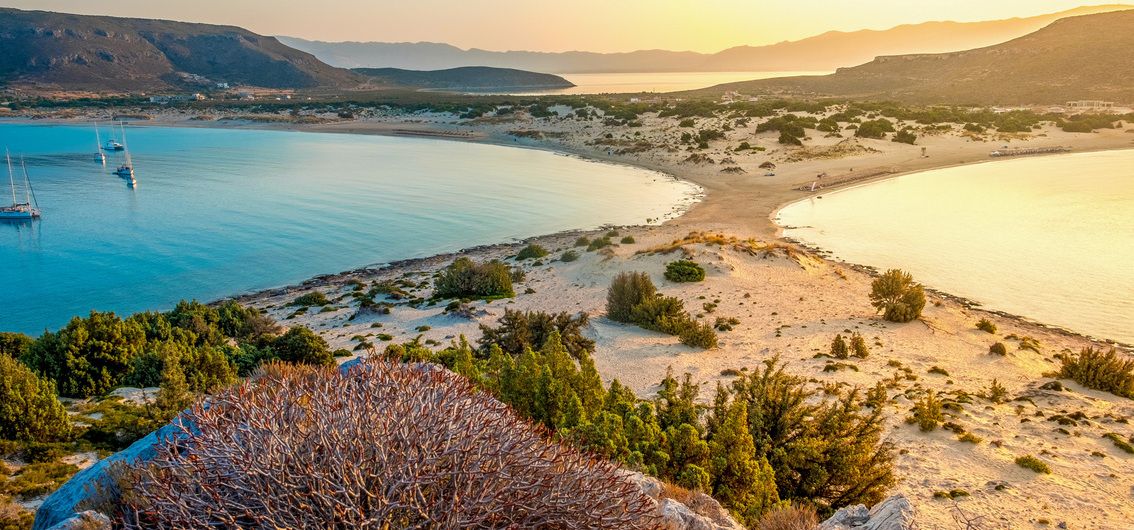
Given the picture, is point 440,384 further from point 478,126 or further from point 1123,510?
point 478,126

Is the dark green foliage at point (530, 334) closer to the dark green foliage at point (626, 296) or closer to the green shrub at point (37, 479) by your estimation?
the dark green foliage at point (626, 296)

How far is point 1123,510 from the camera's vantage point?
7.48 m

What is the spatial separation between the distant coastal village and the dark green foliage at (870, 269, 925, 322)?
0.09 meters

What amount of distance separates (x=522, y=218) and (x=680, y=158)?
64.6 ft

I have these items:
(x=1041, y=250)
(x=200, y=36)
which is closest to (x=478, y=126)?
(x=1041, y=250)

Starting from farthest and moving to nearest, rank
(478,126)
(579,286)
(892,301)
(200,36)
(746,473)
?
(200,36) < (478,126) < (579,286) < (892,301) < (746,473)

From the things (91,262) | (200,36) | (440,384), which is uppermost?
(200,36)

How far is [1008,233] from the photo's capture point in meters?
25.5

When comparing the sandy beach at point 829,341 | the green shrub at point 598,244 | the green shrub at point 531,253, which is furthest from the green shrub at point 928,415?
the green shrub at point 531,253

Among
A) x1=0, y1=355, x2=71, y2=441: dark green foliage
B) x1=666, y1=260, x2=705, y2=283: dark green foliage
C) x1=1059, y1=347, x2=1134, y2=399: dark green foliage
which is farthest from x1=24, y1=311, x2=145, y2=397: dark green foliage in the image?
x1=1059, y1=347, x2=1134, y2=399: dark green foliage

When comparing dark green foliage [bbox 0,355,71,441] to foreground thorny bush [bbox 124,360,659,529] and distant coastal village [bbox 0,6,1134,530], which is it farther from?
foreground thorny bush [bbox 124,360,659,529]

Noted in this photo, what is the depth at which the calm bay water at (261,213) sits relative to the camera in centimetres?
2184

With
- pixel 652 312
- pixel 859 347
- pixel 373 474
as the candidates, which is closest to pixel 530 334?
pixel 652 312

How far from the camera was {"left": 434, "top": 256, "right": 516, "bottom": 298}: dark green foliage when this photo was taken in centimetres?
1955
